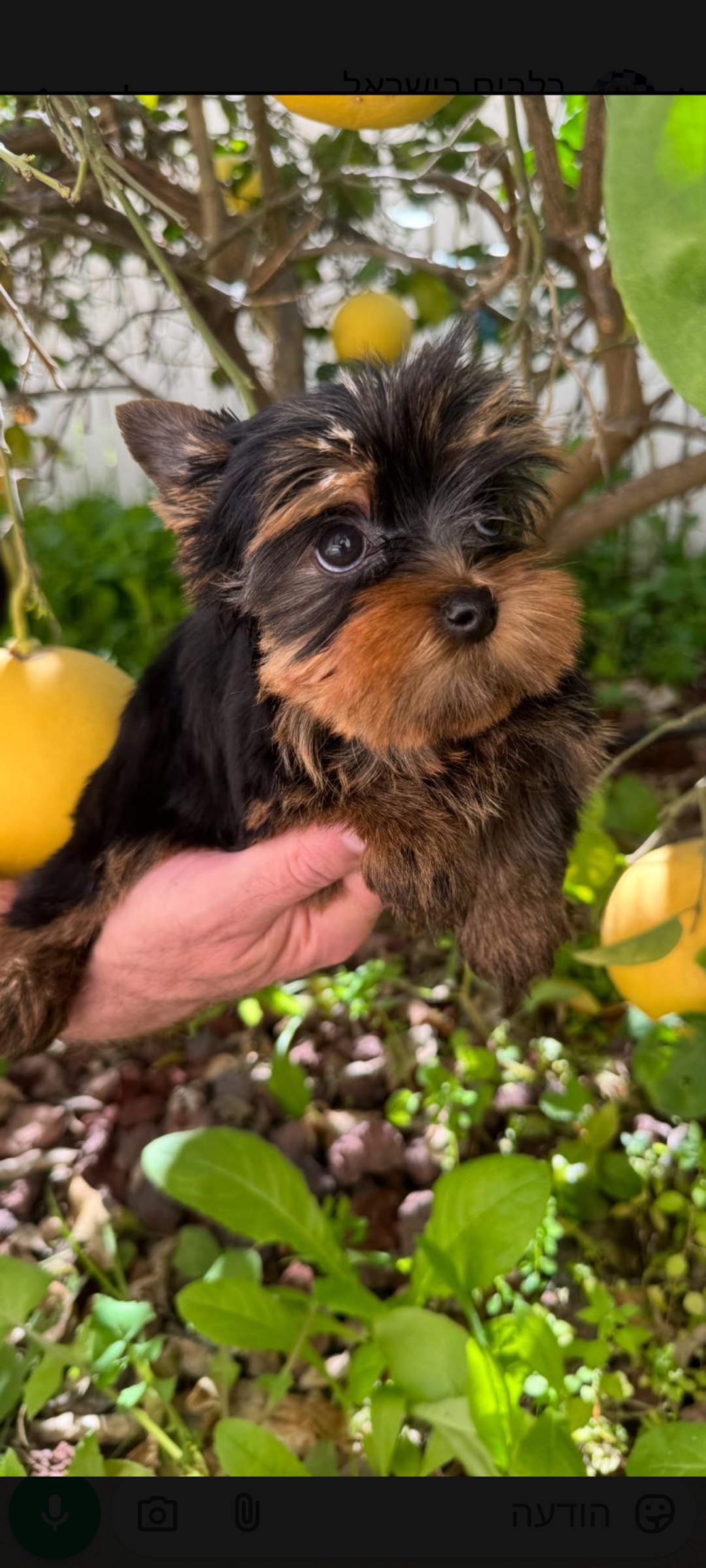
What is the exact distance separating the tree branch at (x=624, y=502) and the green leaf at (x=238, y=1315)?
1.68 metres

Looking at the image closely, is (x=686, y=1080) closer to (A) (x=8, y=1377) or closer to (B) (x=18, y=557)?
(A) (x=8, y=1377)

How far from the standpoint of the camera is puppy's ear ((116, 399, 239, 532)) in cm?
152

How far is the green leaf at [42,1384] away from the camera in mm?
1751

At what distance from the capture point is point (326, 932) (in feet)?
7.23

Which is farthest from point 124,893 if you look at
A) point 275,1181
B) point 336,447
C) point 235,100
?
point 235,100

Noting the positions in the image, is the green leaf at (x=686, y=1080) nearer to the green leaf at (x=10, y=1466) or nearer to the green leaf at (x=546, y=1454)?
the green leaf at (x=546, y=1454)

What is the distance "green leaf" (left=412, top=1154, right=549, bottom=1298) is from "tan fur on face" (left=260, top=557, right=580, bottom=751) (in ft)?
2.34

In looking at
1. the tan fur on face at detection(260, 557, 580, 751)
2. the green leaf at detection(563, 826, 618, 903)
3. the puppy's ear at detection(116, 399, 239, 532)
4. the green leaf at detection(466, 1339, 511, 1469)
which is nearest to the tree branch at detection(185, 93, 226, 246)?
the puppy's ear at detection(116, 399, 239, 532)

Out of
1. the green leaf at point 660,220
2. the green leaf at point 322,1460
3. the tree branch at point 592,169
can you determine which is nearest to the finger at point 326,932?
the green leaf at point 322,1460

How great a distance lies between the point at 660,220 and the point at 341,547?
1.03m
